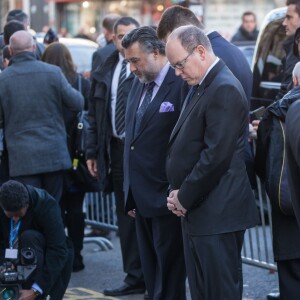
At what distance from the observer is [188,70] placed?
4.92 metres

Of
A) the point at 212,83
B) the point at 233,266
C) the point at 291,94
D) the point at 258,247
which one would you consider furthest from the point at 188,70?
the point at 258,247

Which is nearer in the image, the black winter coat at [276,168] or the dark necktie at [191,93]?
the dark necktie at [191,93]

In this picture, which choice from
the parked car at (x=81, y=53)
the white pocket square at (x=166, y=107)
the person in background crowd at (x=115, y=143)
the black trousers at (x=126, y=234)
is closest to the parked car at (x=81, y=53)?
the parked car at (x=81, y=53)

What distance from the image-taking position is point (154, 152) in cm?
579

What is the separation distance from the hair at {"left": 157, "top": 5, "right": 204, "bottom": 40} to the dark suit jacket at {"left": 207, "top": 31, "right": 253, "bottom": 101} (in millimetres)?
199

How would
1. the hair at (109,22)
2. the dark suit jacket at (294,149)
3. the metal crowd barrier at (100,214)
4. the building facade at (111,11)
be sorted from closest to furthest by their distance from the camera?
1. the dark suit jacket at (294,149)
2. the metal crowd barrier at (100,214)
3. the hair at (109,22)
4. the building facade at (111,11)

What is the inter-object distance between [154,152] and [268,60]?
358cm

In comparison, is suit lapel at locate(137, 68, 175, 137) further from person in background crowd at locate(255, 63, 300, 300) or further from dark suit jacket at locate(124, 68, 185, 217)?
person in background crowd at locate(255, 63, 300, 300)

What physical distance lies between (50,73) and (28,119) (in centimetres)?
41

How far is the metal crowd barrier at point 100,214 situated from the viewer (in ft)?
28.8

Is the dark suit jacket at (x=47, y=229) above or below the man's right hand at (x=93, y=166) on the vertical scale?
below

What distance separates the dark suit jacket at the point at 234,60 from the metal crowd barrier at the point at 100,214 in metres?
3.37

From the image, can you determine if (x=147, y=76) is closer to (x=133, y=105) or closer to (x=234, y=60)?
(x=133, y=105)

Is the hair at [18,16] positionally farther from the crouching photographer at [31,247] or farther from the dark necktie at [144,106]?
Result: the dark necktie at [144,106]
